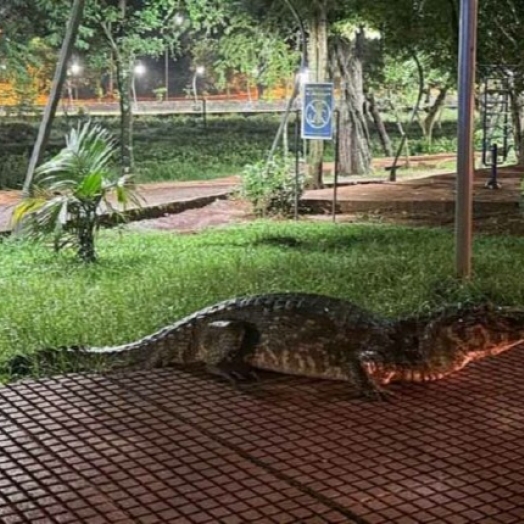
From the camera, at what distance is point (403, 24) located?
54.5ft

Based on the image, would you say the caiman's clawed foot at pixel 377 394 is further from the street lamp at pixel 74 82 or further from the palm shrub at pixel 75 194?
the street lamp at pixel 74 82

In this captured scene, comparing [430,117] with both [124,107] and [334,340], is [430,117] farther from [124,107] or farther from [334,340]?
[334,340]

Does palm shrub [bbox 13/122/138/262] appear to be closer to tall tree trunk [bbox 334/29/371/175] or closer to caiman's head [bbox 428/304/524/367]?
caiman's head [bbox 428/304/524/367]

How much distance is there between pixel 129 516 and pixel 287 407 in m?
1.11

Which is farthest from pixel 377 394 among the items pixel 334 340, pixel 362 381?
pixel 334 340

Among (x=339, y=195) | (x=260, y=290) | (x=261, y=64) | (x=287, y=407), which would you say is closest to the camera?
(x=287, y=407)

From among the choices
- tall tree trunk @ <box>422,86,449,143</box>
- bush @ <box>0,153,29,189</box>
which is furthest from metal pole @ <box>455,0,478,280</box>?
tall tree trunk @ <box>422,86,449,143</box>

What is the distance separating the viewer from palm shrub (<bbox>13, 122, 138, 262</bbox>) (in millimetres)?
7965

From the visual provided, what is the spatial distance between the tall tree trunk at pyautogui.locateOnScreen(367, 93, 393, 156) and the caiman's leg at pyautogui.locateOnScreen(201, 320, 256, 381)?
70.9 ft

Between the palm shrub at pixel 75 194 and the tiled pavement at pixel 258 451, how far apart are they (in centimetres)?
398

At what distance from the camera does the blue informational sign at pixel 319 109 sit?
12.1 metres

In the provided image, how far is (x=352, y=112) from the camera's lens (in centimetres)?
2042

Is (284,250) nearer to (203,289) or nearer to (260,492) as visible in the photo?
(203,289)

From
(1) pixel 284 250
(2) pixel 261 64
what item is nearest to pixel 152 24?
(2) pixel 261 64
